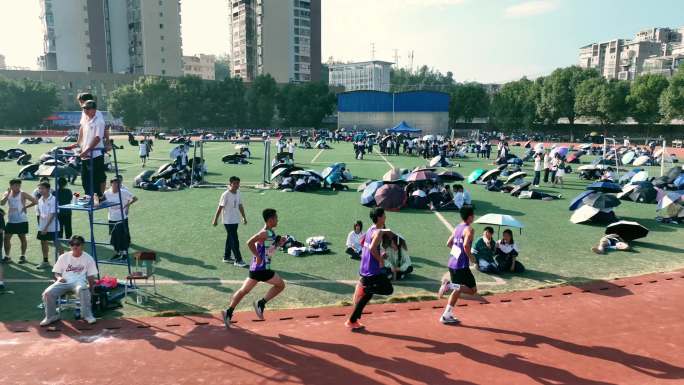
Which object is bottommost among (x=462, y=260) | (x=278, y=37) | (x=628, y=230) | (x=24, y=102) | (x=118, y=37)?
(x=628, y=230)

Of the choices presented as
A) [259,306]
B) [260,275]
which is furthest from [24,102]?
[260,275]

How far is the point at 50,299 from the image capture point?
24.7 ft

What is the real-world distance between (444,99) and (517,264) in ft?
210

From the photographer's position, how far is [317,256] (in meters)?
11.6

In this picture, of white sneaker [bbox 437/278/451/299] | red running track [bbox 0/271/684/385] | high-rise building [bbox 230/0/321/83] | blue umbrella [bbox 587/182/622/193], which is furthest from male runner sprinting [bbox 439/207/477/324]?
high-rise building [bbox 230/0/321/83]

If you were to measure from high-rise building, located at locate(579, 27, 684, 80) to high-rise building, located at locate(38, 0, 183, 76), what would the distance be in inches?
4329

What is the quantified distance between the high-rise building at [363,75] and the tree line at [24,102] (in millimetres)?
88750

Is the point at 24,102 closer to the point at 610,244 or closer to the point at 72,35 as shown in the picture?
the point at 72,35

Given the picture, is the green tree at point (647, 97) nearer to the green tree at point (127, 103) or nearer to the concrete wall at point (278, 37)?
the green tree at point (127, 103)

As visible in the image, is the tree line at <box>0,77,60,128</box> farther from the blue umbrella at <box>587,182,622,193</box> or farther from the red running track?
the blue umbrella at <box>587,182,622,193</box>

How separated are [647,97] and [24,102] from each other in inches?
3409

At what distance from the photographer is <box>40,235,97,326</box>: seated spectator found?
297 inches

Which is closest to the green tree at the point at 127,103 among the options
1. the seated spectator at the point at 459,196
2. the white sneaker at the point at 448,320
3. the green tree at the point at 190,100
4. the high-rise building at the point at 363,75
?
the green tree at the point at 190,100

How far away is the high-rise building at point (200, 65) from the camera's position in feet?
475
